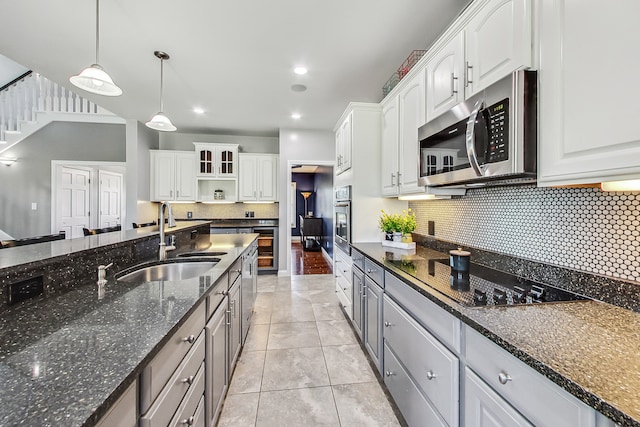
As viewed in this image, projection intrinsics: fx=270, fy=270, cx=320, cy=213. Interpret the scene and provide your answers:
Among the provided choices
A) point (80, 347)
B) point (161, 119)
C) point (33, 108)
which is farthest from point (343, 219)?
point (33, 108)

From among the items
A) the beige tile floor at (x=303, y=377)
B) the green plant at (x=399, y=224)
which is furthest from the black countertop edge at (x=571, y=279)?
the beige tile floor at (x=303, y=377)

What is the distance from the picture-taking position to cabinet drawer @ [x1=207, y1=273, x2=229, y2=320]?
137 centimetres

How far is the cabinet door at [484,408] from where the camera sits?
792 millimetres

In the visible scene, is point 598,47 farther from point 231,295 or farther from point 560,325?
point 231,295

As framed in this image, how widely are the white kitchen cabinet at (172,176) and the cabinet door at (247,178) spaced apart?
876 millimetres

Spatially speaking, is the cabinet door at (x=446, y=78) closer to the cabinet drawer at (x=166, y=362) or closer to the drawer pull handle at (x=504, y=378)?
the drawer pull handle at (x=504, y=378)

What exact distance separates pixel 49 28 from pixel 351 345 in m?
3.79

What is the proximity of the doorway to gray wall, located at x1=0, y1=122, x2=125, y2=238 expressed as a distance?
12.7 feet

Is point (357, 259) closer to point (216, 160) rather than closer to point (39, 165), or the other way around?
point (216, 160)

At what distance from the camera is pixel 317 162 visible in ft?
16.4

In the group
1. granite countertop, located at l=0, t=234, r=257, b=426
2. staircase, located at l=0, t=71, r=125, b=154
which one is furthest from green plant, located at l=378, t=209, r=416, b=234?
staircase, located at l=0, t=71, r=125, b=154

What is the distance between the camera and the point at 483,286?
1323mm

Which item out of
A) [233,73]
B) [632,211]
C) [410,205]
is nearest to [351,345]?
[410,205]

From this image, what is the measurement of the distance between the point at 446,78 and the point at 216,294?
6.10ft
